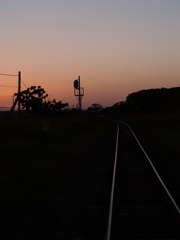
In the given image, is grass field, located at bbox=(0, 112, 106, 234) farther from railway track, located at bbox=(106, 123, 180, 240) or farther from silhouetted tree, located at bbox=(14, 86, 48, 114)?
silhouetted tree, located at bbox=(14, 86, 48, 114)

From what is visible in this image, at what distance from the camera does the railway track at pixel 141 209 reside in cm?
751

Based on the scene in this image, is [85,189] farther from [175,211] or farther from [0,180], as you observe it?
[175,211]

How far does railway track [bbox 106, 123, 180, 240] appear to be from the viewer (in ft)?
24.6

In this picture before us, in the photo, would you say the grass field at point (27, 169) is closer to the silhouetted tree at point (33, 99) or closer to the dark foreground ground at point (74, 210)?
the dark foreground ground at point (74, 210)

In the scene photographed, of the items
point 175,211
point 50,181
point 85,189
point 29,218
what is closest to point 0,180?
point 50,181

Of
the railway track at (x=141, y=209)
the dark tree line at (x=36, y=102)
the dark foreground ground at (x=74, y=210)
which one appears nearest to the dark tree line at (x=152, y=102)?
the dark tree line at (x=36, y=102)

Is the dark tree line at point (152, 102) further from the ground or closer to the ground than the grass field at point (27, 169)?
further from the ground

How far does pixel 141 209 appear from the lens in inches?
367

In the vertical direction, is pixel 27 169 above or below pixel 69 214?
above

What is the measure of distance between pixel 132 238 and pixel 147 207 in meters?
2.33

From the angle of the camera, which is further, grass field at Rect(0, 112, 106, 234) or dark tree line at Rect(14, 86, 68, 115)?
dark tree line at Rect(14, 86, 68, 115)

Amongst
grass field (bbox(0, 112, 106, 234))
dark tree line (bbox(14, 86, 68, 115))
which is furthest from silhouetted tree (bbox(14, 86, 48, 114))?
grass field (bbox(0, 112, 106, 234))

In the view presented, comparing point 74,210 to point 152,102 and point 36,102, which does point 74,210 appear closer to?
point 36,102

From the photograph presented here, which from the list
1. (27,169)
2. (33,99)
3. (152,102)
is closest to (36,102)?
(33,99)
